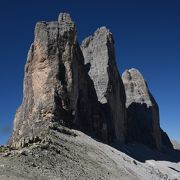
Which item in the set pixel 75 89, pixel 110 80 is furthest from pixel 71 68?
pixel 110 80

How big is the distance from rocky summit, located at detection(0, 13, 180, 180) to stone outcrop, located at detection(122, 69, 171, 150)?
23 cm

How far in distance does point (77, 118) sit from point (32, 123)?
652cm

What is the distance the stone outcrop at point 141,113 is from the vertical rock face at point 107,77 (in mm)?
7614

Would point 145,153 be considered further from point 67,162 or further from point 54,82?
point 67,162

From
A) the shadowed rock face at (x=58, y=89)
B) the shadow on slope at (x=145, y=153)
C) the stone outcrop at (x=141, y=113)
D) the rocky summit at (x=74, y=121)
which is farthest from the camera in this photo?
the stone outcrop at (x=141, y=113)

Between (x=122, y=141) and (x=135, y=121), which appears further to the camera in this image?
(x=135, y=121)

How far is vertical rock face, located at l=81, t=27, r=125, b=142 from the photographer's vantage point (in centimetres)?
6594

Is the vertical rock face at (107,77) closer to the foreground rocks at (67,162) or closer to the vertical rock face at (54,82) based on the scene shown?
the vertical rock face at (54,82)

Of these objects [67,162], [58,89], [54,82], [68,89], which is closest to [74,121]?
[68,89]

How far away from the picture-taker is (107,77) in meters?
68.8

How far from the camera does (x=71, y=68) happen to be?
169ft

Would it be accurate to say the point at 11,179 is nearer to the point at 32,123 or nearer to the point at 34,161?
the point at 34,161

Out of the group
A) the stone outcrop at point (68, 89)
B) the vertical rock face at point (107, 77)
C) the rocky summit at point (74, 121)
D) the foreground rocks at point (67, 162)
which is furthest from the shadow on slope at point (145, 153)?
the foreground rocks at point (67, 162)

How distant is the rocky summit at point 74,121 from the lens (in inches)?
1270
